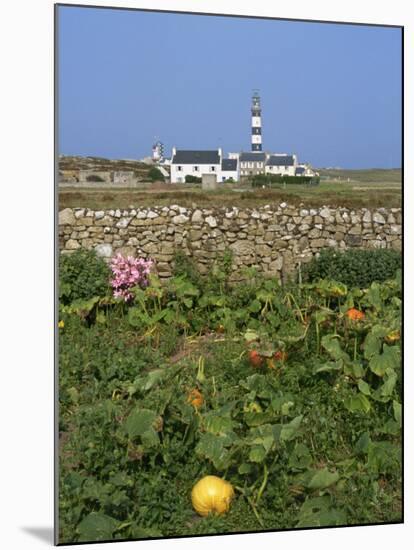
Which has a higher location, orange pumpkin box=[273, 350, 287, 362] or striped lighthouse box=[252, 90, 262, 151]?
striped lighthouse box=[252, 90, 262, 151]

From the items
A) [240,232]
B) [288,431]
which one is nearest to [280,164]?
[240,232]

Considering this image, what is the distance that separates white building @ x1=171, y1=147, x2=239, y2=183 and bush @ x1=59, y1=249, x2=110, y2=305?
0.48 meters

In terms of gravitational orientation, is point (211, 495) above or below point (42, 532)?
above

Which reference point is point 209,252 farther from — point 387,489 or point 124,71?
point 387,489

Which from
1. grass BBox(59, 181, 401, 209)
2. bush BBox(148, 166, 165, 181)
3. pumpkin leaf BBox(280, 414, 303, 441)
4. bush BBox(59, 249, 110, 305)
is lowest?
pumpkin leaf BBox(280, 414, 303, 441)

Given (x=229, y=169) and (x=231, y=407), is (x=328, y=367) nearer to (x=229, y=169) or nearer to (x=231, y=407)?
(x=231, y=407)

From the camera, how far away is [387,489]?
5098 mm

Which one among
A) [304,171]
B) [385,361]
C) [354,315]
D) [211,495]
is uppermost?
[304,171]

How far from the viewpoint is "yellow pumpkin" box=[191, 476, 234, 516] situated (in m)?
4.72

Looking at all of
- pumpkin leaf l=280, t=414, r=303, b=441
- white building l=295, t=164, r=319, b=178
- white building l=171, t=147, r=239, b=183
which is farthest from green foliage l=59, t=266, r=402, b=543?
white building l=295, t=164, r=319, b=178

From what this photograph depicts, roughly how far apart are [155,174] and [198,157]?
0.21 m

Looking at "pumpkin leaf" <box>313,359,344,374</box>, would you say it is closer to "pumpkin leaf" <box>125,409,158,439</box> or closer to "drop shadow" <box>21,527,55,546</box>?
"pumpkin leaf" <box>125,409,158,439</box>

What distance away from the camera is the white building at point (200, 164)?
4.94 m

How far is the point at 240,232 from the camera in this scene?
16.8ft
